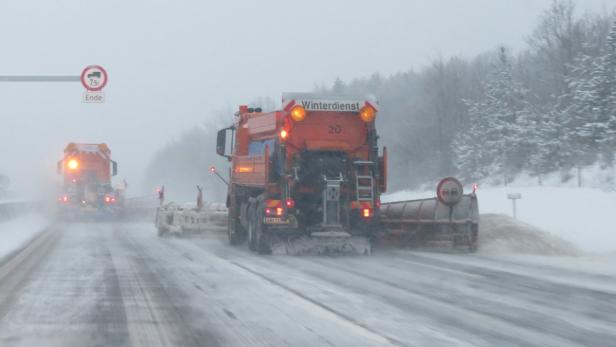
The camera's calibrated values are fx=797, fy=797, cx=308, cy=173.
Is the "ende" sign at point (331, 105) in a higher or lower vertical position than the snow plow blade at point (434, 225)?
higher

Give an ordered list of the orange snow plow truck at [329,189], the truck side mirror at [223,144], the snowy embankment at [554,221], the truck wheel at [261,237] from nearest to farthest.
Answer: the orange snow plow truck at [329,189] < the truck wheel at [261,237] < the snowy embankment at [554,221] < the truck side mirror at [223,144]

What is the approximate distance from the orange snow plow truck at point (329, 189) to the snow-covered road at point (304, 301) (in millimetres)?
709

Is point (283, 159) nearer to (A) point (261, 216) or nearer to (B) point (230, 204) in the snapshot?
(A) point (261, 216)

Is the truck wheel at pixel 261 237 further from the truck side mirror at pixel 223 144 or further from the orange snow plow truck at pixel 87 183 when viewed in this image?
the orange snow plow truck at pixel 87 183

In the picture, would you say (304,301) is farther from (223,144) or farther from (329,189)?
(223,144)

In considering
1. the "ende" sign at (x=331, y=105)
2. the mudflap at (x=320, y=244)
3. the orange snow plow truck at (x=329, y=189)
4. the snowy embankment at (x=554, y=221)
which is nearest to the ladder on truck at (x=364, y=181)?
the orange snow plow truck at (x=329, y=189)

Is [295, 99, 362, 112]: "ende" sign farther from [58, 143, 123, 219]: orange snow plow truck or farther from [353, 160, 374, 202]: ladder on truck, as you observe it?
[58, 143, 123, 219]: orange snow plow truck

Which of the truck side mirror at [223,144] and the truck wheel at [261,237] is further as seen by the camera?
the truck side mirror at [223,144]

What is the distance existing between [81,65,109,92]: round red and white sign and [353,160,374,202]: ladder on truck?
643 centimetres

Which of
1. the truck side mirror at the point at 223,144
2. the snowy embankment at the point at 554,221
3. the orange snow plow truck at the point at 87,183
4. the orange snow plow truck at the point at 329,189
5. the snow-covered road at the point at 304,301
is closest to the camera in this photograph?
the snow-covered road at the point at 304,301

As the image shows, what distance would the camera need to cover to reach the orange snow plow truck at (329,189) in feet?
52.4

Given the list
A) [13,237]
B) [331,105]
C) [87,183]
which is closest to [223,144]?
[331,105]

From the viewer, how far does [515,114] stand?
5419cm

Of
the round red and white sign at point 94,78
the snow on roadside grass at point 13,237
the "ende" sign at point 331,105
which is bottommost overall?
the snow on roadside grass at point 13,237
